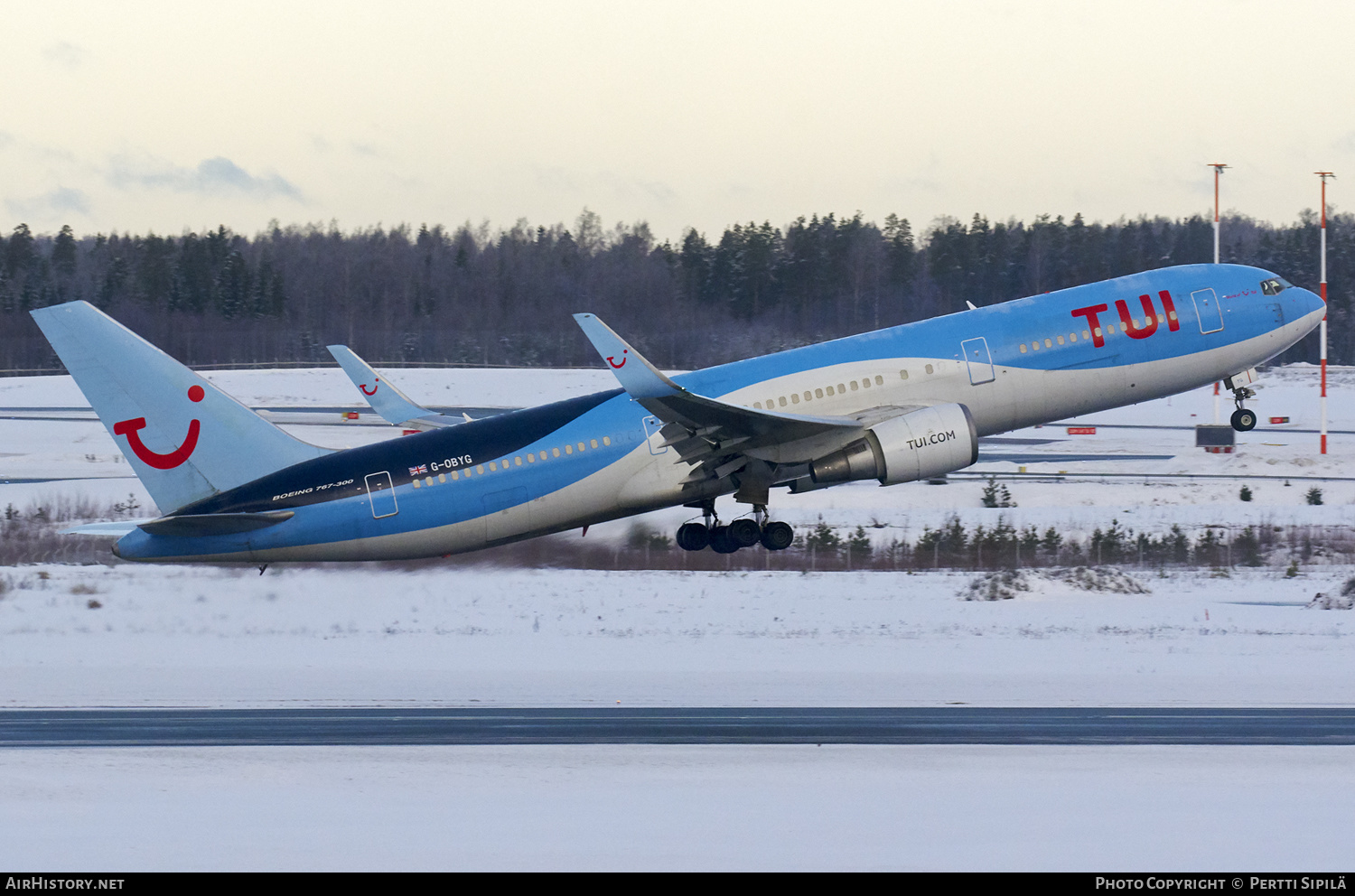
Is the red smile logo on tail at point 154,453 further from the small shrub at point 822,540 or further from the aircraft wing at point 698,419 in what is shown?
the small shrub at point 822,540

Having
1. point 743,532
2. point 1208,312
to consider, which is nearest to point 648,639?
point 743,532

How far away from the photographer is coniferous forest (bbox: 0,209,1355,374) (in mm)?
105062

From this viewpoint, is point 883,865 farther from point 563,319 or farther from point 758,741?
point 563,319

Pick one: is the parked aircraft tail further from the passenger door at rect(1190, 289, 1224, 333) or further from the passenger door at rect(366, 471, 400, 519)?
the passenger door at rect(1190, 289, 1224, 333)

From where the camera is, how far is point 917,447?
29.6 meters

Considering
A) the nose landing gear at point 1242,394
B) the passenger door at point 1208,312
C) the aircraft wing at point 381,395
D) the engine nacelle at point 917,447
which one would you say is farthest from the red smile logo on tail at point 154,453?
the nose landing gear at point 1242,394

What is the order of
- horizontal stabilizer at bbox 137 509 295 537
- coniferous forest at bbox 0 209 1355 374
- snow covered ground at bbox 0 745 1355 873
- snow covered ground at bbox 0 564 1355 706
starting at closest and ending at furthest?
snow covered ground at bbox 0 745 1355 873, horizontal stabilizer at bbox 137 509 295 537, snow covered ground at bbox 0 564 1355 706, coniferous forest at bbox 0 209 1355 374

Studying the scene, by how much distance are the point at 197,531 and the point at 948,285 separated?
8611 cm

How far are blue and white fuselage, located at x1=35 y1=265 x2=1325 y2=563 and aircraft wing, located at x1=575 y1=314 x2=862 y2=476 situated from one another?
0.21 feet

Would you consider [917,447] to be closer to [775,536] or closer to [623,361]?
[775,536]

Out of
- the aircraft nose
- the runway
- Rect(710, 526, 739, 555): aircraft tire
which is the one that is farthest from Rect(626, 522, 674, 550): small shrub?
the aircraft nose

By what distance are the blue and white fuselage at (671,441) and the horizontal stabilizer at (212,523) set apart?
46 mm

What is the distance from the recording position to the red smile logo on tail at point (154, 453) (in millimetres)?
29922
